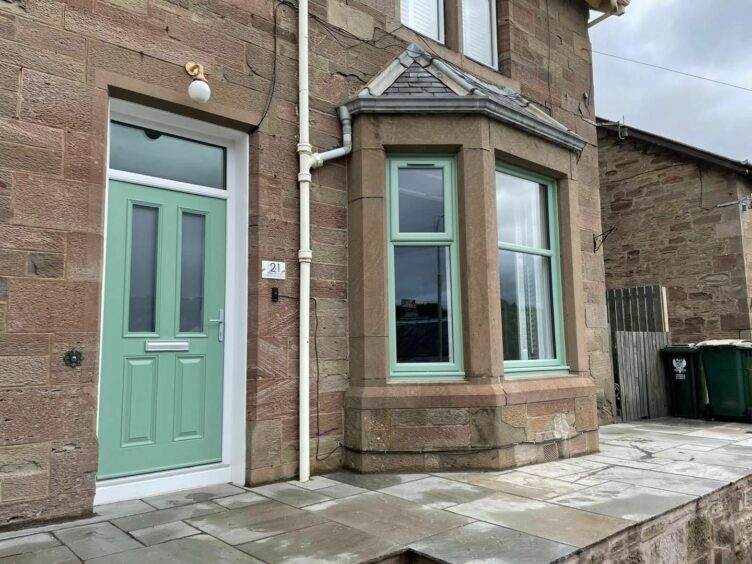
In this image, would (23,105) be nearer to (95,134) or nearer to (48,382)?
(95,134)

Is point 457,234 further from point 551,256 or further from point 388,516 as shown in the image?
point 388,516

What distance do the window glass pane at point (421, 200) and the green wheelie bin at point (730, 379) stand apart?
5354 millimetres

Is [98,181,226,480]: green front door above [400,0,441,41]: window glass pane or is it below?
below

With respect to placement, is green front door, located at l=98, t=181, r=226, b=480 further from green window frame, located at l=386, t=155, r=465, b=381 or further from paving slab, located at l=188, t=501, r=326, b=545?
green window frame, located at l=386, t=155, r=465, b=381

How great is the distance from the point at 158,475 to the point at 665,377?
24.9 ft

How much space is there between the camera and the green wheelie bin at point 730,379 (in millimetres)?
7996

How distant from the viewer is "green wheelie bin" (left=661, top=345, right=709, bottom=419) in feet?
27.9

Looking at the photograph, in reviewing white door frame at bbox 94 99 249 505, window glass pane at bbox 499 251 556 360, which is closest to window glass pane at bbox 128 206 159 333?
white door frame at bbox 94 99 249 505

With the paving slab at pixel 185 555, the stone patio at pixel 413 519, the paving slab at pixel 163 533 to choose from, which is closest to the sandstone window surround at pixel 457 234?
the stone patio at pixel 413 519

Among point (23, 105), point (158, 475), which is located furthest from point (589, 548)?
point (23, 105)

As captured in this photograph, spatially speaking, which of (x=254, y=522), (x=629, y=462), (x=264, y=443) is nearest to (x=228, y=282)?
(x=264, y=443)

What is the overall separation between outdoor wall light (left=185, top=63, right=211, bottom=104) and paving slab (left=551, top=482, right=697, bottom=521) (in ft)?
12.1

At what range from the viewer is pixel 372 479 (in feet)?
14.8

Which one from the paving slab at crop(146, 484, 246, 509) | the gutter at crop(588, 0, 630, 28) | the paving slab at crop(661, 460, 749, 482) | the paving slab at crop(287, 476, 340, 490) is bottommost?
the paving slab at crop(661, 460, 749, 482)
